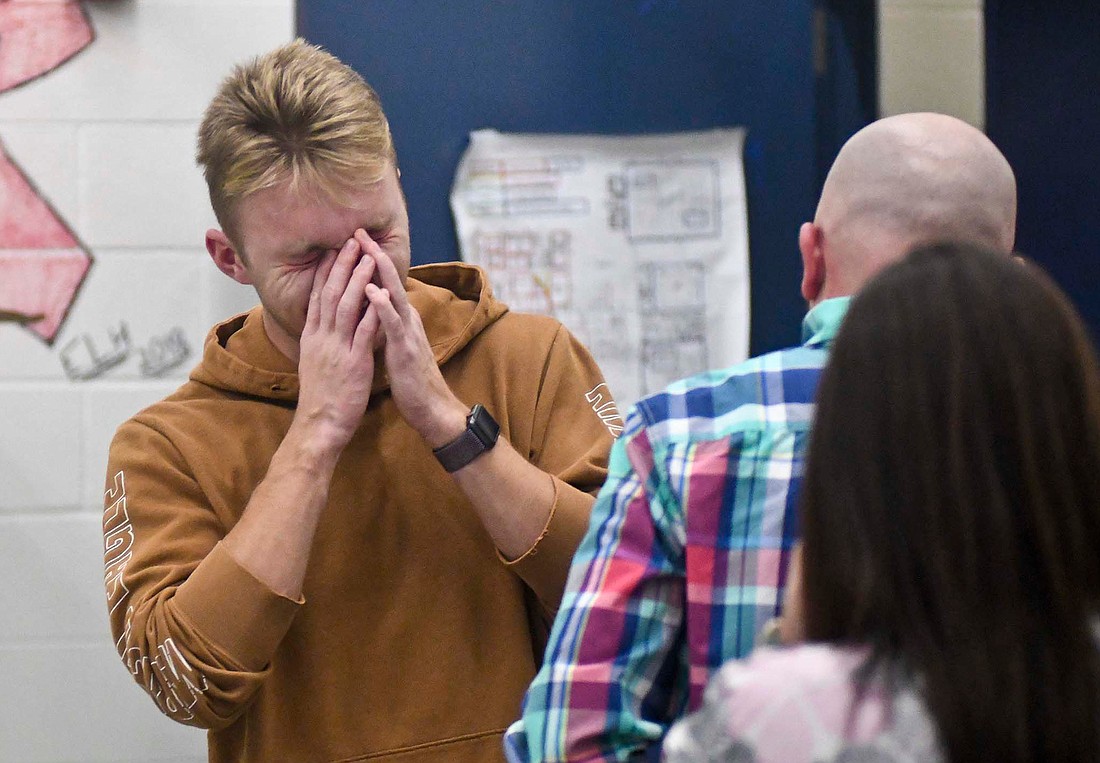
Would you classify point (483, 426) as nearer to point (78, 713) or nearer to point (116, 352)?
point (116, 352)

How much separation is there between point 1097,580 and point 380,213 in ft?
2.95

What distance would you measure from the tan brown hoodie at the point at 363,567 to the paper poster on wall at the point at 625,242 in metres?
0.85

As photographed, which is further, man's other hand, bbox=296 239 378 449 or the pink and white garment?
man's other hand, bbox=296 239 378 449

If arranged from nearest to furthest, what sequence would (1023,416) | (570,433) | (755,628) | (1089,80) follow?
(1023,416) → (755,628) → (570,433) → (1089,80)

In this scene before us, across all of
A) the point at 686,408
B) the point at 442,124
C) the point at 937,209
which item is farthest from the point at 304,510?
the point at 442,124

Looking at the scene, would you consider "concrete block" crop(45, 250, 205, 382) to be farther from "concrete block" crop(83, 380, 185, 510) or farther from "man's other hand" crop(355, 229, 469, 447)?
"man's other hand" crop(355, 229, 469, 447)

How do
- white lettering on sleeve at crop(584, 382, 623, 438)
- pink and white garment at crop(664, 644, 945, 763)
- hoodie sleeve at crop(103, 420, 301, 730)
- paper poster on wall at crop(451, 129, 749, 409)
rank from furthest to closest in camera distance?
paper poster on wall at crop(451, 129, 749, 409) → white lettering on sleeve at crop(584, 382, 623, 438) → hoodie sleeve at crop(103, 420, 301, 730) → pink and white garment at crop(664, 644, 945, 763)

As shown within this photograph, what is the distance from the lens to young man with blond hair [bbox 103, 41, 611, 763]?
1.35 meters

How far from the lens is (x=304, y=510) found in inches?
52.8

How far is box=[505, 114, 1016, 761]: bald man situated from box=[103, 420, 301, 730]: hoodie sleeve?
35cm

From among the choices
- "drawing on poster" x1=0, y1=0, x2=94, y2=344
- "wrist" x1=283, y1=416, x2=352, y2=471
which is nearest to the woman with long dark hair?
"wrist" x1=283, y1=416, x2=352, y2=471

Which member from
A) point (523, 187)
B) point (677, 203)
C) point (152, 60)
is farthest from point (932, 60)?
point (152, 60)

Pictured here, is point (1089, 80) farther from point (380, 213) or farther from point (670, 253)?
point (380, 213)

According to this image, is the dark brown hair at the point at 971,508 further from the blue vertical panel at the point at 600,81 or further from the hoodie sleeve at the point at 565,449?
the blue vertical panel at the point at 600,81
